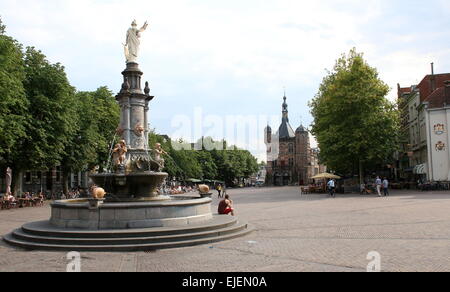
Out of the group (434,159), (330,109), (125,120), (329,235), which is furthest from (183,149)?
(329,235)

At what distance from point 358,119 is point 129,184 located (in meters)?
30.0

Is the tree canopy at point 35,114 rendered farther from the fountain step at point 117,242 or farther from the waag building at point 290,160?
the waag building at point 290,160

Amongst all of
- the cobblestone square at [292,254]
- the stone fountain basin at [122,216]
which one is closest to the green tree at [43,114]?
the stone fountain basin at [122,216]

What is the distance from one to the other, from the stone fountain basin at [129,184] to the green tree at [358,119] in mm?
27319

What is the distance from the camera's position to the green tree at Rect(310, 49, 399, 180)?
40031 mm

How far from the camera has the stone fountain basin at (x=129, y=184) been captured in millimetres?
16609

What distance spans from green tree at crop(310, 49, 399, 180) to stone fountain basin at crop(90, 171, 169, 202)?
27319mm

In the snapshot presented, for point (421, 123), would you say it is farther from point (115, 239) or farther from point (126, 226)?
point (115, 239)

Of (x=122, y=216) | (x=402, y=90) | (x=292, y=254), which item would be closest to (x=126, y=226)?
(x=122, y=216)

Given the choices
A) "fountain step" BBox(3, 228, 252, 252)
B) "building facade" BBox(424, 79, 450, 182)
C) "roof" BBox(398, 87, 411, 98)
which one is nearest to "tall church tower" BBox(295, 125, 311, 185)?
"roof" BBox(398, 87, 411, 98)

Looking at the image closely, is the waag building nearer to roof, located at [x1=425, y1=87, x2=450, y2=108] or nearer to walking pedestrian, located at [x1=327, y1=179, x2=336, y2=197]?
roof, located at [x1=425, y1=87, x2=450, y2=108]

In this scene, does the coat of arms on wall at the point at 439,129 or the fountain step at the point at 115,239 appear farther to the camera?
the coat of arms on wall at the point at 439,129

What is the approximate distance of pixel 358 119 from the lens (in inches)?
1607
